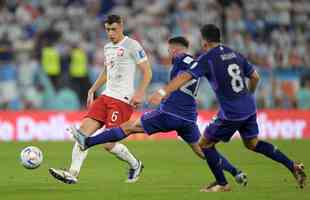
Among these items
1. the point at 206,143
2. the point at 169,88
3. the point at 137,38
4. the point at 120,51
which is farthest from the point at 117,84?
the point at 137,38

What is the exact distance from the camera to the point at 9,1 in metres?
26.4

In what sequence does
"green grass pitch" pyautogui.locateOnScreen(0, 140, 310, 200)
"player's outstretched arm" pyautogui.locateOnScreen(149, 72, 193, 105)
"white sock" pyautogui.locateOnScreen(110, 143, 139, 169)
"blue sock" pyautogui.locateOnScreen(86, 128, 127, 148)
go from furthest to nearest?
1. "white sock" pyautogui.locateOnScreen(110, 143, 139, 169)
2. "blue sock" pyautogui.locateOnScreen(86, 128, 127, 148)
3. "green grass pitch" pyautogui.locateOnScreen(0, 140, 310, 200)
4. "player's outstretched arm" pyautogui.locateOnScreen(149, 72, 193, 105)

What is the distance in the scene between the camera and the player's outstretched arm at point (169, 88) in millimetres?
10477

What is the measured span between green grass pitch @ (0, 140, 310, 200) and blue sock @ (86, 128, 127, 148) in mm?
605

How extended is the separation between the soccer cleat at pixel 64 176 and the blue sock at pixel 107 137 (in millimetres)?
558

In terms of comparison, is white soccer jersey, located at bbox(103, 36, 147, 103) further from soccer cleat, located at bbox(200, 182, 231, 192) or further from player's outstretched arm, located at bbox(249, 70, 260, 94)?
soccer cleat, located at bbox(200, 182, 231, 192)

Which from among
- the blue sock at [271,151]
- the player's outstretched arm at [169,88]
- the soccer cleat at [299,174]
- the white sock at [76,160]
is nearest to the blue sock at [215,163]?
the blue sock at [271,151]

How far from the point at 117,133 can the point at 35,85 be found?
1174 centimetres

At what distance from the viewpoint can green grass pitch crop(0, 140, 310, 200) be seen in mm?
11039

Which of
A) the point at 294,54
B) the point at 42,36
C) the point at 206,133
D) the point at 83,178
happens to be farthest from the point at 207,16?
the point at 206,133

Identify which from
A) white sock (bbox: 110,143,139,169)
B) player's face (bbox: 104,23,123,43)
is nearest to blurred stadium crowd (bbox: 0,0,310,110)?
white sock (bbox: 110,143,139,169)

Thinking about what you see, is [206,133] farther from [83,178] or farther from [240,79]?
[83,178]

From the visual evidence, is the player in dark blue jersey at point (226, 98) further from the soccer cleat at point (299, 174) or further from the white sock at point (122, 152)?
the white sock at point (122, 152)

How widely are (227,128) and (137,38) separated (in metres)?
14.9
